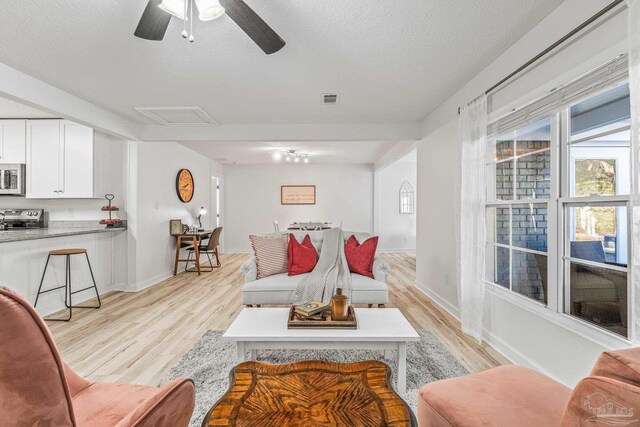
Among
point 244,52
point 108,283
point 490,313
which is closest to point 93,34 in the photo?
point 244,52

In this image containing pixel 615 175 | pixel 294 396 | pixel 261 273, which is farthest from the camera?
pixel 261 273

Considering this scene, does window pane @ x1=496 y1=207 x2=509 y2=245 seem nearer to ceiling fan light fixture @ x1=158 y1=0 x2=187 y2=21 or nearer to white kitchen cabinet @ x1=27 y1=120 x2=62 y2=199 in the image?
ceiling fan light fixture @ x1=158 y1=0 x2=187 y2=21

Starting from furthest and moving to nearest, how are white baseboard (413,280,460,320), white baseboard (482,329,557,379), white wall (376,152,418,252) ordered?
white wall (376,152,418,252) → white baseboard (413,280,460,320) → white baseboard (482,329,557,379)

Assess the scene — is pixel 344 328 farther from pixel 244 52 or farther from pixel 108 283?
pixel 108 283

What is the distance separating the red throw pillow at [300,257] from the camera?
322 cm

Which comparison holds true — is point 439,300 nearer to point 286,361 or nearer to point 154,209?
point 286,361

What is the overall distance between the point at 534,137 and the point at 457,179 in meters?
0.82

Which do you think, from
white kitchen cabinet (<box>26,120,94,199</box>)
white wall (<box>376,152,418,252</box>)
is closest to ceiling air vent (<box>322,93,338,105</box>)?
white kitchen cabinet (<box>26,120,94,199</box>)

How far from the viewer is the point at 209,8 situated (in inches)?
62.8

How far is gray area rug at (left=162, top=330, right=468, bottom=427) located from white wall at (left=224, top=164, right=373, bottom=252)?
18.2 ft

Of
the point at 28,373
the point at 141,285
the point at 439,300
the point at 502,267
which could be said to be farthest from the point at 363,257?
the point at 141,285

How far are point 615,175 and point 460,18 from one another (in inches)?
51.9

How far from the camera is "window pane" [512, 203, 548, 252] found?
2145 millimetres

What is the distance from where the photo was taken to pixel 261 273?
319cm
